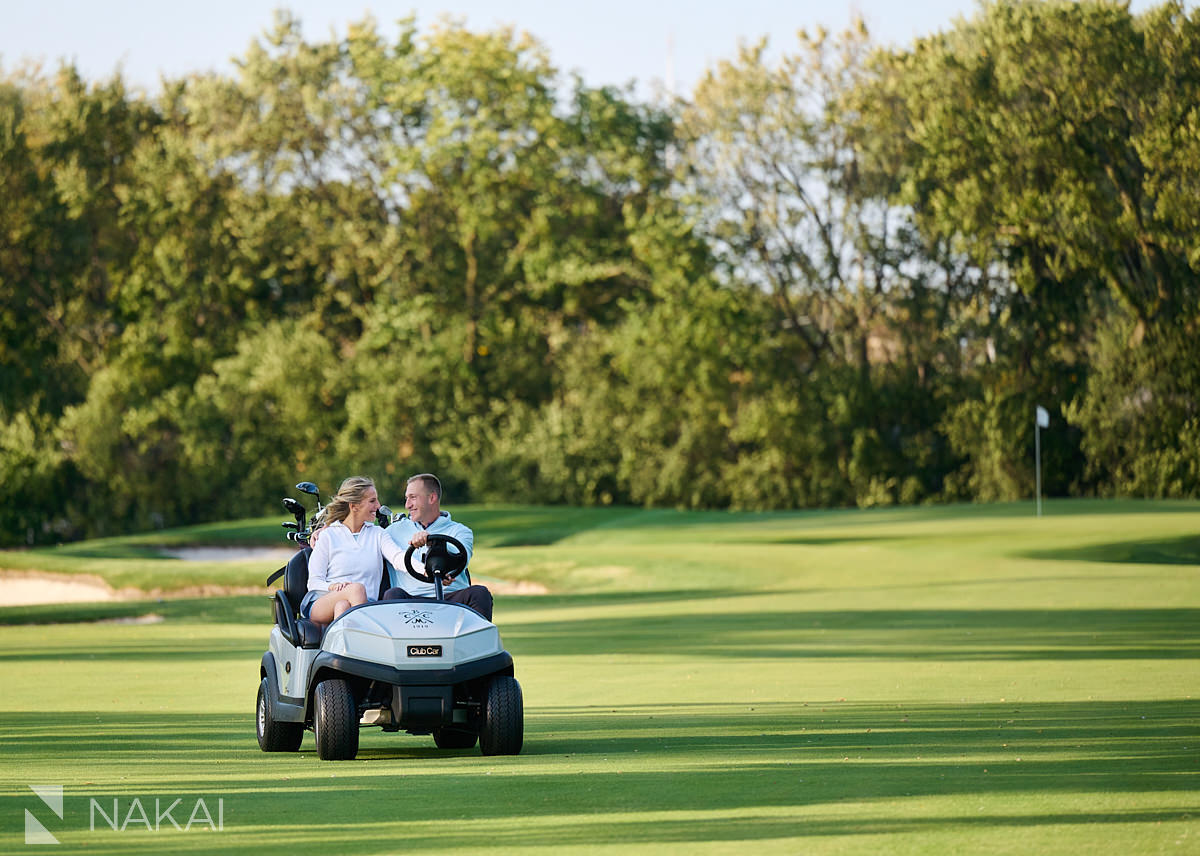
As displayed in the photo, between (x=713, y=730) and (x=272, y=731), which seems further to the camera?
(x=713, y=730)

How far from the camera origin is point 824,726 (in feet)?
34.6

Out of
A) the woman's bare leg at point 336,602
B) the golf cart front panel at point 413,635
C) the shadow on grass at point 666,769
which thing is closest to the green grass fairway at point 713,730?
the shadow on grass at point 666,769

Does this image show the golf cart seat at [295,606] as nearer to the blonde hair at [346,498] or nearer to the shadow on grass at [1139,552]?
the blonde hair at [346,498]

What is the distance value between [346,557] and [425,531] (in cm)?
51

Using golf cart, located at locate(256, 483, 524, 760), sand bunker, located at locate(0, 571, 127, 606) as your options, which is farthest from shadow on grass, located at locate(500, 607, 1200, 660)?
sand bunker, located at locate(0, 571, 127, 606)

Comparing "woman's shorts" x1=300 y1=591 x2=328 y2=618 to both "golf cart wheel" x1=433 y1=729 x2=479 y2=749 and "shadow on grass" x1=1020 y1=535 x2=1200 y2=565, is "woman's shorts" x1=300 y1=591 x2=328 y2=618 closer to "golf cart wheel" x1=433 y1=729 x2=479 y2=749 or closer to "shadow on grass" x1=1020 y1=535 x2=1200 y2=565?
"golf cart wheel" x1=433 y1=729 x2=479 y2=749

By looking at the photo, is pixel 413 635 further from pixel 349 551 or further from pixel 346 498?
pixel 346 498

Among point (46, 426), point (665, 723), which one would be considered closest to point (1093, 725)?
point (665, 723)

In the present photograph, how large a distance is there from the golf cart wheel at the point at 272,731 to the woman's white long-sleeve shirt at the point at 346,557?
0.77 meters

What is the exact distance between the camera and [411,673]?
29.9 feet

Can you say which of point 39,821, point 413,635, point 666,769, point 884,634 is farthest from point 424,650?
point 884,634

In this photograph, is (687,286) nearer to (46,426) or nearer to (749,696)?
(46,426)

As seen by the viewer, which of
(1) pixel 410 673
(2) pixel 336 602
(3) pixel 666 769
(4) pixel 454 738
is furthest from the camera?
(4) pixel 454 738

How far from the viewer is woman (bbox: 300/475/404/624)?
10008 mm
